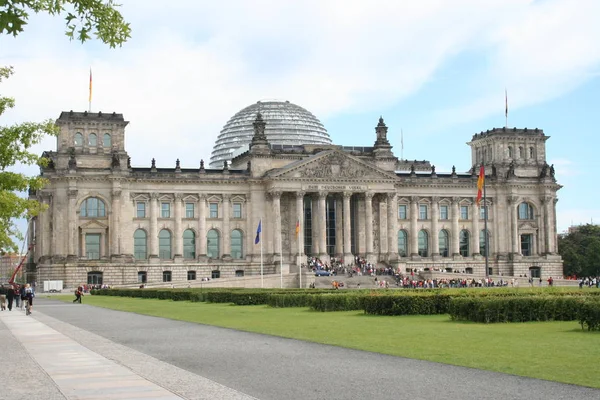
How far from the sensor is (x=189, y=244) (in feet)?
379

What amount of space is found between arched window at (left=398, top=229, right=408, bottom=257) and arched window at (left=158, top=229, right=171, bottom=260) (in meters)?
31.7

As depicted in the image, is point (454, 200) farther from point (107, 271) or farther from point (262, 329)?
point (262, 329)

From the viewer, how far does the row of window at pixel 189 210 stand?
11306cm

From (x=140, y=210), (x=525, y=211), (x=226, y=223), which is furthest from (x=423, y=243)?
(x=140, y=210)

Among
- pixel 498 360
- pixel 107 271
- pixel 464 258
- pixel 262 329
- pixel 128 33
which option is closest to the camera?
pixel 128 33

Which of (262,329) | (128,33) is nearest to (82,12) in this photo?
(128,33)

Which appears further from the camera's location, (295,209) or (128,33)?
(295,209)

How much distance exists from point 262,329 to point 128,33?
20.5 m

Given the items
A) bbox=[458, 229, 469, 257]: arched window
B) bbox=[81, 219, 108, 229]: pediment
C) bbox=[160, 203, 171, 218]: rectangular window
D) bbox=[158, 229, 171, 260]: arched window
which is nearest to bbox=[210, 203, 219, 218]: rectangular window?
bbox=[160, 203, 171, 218]: rectangular window

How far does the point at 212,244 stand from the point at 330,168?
718 inches

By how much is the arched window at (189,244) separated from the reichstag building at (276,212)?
0.17 meters

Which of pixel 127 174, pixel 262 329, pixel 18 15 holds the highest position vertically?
pixel 127 174

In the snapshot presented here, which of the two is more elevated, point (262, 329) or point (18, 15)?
point (18, 15)

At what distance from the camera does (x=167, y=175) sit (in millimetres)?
113438
